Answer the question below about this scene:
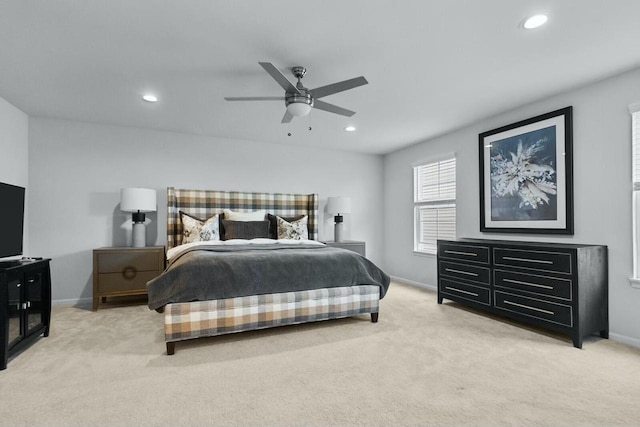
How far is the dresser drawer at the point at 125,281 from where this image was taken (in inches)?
156

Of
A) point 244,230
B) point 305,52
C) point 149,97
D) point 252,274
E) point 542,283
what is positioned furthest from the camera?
point 244,230

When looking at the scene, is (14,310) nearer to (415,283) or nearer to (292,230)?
(292,230)

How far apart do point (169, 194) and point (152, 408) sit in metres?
3.30

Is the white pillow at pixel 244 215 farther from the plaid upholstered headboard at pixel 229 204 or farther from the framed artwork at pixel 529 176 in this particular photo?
the framed artwork at pixel 529 176

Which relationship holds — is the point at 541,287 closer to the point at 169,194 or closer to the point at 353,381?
the point at 353,381

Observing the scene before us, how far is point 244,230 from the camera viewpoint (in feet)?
15.0

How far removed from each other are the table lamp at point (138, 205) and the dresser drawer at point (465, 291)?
384cm

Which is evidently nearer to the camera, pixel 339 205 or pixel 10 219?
pixel 10 219

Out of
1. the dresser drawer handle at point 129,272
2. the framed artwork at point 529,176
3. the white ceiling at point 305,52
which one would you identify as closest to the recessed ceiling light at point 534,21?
the white ceiling at point 305,52

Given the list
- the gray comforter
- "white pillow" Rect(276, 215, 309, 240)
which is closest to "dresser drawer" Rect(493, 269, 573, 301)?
the gray comforter

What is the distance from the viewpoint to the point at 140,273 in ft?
13.5

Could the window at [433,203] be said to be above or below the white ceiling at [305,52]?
below

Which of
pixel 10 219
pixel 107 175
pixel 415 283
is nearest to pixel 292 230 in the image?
pixel 415 283

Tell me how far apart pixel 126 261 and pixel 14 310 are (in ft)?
4.99
